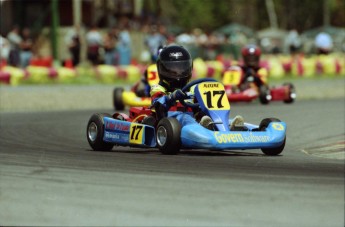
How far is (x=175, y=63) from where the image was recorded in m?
11.4

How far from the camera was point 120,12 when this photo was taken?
43.9m

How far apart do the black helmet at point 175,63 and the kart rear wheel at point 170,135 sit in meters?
0.95

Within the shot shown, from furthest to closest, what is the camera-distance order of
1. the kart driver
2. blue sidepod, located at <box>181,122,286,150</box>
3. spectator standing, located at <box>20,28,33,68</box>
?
spectator standing, located at <box>20,28,33,68</box>
the kart driver
blue sidepod, located at <box>181,122,286,150</box>

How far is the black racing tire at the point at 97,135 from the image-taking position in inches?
460

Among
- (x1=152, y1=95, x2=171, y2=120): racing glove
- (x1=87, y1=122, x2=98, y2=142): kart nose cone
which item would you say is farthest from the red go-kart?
(x1=152, y1=95, x2=171, y2=120): racing glove

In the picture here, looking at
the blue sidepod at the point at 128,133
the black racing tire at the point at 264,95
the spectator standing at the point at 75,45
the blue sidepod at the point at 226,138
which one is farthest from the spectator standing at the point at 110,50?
the blue sidepod at the point at 226,138

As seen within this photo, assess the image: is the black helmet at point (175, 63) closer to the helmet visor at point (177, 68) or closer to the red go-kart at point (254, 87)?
the helmet visor at point (177, 68)

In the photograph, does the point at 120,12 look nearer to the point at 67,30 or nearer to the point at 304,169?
the point at 67,30

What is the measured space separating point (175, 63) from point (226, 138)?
139 cm

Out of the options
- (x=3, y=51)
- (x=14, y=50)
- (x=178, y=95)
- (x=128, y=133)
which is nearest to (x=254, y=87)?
(x=14, y=50)

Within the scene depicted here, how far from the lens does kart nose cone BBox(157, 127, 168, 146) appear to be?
10594 mm

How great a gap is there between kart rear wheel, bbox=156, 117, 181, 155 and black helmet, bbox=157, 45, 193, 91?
955 mm

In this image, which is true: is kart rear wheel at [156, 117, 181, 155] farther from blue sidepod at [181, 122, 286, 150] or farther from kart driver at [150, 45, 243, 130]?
kart driver at [150, 45, 243, 130]

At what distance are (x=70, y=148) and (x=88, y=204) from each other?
463cm
